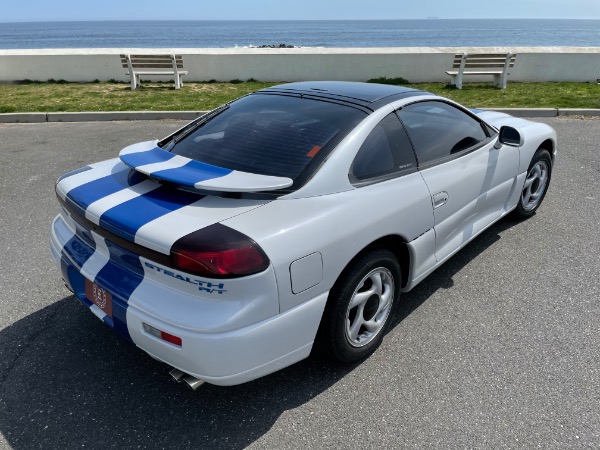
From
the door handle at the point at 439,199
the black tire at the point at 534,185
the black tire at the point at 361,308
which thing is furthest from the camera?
the black tire at the point at 534,185

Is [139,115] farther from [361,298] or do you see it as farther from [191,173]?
[361,298]

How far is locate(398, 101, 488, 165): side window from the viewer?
10.0ft

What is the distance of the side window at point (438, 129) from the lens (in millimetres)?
3061

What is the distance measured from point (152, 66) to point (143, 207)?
10.4 metres

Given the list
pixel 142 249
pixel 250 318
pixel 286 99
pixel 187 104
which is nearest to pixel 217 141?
pixel 286 99

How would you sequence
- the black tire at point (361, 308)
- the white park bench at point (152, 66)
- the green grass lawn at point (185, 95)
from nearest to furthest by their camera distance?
1. the black tire at point (361, 308)
2. the green grass lawn at point (185, 95)
3. the white park bench at point (152, 66)

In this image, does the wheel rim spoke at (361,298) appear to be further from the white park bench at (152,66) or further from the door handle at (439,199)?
the white park bench at (152,66)

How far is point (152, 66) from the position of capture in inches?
456

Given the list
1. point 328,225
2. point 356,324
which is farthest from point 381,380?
point 328,225

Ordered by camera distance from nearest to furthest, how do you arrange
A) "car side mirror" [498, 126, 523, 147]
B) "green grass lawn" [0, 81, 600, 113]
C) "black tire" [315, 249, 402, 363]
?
"black tire" [315, 249, 402, 363]
"car side mirror" [498, 126, 523, 147]
"green grass lawn" [0, 81, 600, 113]

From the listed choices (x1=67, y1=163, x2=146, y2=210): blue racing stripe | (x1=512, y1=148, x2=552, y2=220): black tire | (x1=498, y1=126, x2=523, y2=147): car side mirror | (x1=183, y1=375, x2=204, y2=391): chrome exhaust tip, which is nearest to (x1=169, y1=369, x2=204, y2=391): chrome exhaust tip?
(x1=183, y1=375, x2=204, y2=391): chrome exhaust tip

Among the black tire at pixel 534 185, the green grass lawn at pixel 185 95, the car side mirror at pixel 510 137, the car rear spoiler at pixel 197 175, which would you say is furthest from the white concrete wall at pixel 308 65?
the car rear spoiler at pixel 197 175

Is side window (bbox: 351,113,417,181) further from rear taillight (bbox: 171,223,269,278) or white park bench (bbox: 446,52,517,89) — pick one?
white park bench (bbox: 446,52,517,89)

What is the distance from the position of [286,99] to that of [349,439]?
2106 mm
